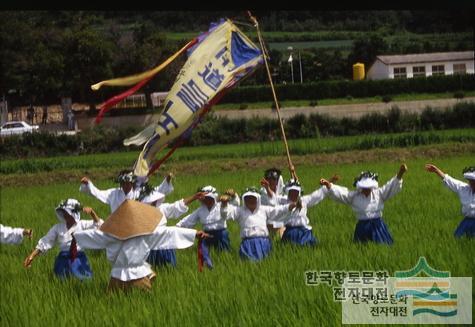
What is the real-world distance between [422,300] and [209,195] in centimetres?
254

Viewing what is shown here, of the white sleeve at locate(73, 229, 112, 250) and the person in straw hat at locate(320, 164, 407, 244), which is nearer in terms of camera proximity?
the white sleeve at locate(73, 229, 112, 250)

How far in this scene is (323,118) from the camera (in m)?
12.6

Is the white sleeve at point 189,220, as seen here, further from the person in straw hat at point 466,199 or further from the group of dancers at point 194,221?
the person in straw hat at point 466,199

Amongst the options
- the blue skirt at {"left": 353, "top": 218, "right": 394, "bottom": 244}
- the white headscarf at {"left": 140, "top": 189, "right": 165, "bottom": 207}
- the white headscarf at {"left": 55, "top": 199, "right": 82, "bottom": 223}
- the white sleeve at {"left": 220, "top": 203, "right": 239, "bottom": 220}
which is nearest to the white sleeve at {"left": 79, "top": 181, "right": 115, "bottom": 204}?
the white headscarf at {"left": 140, "top": 189, "right": 165, "bottom": 207}

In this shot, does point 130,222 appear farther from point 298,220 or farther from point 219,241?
point 298,220

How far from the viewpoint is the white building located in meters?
8.83

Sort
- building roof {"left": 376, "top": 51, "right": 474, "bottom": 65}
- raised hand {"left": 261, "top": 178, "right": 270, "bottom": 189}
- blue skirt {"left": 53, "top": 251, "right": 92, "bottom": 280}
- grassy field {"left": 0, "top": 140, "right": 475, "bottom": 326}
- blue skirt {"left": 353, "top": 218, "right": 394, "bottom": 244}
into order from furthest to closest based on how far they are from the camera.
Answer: building roof {"left": 376, "top": 51, "right": 474, "bottom": 65}
raised hand {"left": 261, "top": 178, "right": 270, "bottom": 189}
blue skirt {"left": 353, "top": 218, "right": 394, "bottom": 244}
blue skirt {"left": 53, "top": 251, "right": 92, "bottom": 280}
grassy field {"left": 0, "top": 140, "right": 475, "bottom": 326}

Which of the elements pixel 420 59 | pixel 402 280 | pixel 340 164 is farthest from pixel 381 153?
pixel 402 280

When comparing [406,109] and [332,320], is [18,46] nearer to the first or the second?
[406,109]

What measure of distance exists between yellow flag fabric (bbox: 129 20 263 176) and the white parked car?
6.00 metres

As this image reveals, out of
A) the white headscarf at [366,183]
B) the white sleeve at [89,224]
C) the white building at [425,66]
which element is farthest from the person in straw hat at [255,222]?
the white building at [425,66]

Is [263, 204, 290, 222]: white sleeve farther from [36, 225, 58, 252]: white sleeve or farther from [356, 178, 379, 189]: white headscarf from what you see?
[36, 225, 58, 252]: white sleeve

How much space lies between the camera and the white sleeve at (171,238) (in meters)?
4.50

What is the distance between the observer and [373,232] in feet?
18.5
